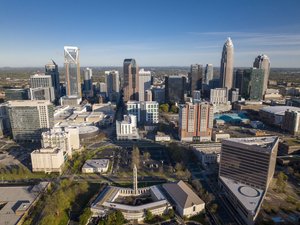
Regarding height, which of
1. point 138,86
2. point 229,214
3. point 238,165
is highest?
point 138,86

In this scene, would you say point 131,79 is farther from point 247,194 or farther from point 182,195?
point 247,194

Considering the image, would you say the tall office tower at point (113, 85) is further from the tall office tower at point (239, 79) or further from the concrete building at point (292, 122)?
the concrete building at point (292, 122)

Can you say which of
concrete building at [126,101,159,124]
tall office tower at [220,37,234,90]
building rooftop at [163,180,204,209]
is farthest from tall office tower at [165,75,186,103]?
building rooftop at [163,180,204,209]

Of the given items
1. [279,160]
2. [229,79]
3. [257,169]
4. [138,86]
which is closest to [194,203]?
[257,169]

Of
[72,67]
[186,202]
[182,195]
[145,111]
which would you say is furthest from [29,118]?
[186,202]

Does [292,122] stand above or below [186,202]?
above

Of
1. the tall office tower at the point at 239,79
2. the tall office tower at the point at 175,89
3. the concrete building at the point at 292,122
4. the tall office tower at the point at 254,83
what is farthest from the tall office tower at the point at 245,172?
the tall office tower at the point at 239,79

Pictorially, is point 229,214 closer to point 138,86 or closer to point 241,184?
point 241,184
